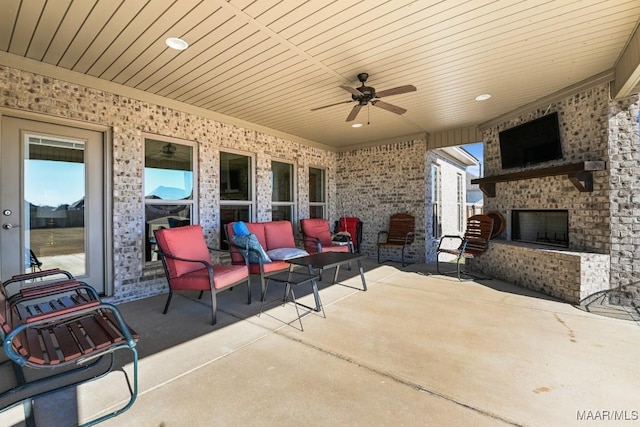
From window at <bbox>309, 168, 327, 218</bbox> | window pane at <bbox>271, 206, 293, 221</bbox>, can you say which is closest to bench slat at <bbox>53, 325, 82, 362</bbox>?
window pane at <bbox>271, 206, 293, 221</bbox>

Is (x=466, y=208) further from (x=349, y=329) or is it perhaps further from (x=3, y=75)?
(x=3, y=75)

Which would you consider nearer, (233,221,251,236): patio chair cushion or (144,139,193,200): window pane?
(233,221,251,236): patio chair cushion

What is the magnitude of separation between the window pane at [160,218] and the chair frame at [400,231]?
3.66 m

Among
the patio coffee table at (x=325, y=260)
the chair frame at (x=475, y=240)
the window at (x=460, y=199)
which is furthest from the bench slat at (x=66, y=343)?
the window at (x=460, y=199)

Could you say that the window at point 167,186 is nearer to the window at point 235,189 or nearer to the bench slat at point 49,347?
the window at point 235,189

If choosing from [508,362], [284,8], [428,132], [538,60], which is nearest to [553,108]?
[538,60]

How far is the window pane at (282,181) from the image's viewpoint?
19.9ft

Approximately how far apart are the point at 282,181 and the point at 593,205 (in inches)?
195

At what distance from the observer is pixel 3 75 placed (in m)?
3.00

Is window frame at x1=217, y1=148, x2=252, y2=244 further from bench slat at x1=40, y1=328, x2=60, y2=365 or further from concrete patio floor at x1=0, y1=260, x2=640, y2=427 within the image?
bench slat at x1=40, y1=328, x2=60, y2=365

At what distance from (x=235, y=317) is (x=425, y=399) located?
6.74ft

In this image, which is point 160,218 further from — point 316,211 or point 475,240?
point 475,240

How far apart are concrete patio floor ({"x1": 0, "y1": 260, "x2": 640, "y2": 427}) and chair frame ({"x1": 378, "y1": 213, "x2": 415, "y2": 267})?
8.43 feet

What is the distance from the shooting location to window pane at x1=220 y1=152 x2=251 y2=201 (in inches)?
200
